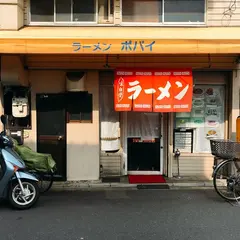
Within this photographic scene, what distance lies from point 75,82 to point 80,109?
73cm

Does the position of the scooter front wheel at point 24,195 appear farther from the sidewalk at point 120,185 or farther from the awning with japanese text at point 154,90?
the awning with japanese text at point 154,90

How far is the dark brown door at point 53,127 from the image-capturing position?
29.4ft

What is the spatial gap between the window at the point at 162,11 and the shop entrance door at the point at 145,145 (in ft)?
8.36

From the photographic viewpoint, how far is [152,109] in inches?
336

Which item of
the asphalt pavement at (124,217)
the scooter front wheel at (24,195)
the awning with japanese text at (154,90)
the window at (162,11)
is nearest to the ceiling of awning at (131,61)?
the awning with japanese text at (154,90)

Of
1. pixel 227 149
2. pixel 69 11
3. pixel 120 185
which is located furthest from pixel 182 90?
Answer: pixel 69 11

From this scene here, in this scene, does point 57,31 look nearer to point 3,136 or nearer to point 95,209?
point 3,136

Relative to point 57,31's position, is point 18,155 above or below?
below

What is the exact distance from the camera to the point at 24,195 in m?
6.43

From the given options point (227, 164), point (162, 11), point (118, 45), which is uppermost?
point (162, 11)

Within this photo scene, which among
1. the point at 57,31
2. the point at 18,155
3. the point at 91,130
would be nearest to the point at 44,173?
the point at 18,155

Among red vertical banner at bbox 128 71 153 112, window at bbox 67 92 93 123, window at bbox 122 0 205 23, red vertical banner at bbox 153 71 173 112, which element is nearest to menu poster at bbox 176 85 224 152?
red vertical banner at bbox 153 71 173 112

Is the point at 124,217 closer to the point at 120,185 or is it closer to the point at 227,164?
the point at 120,185

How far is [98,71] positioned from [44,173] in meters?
3.09
